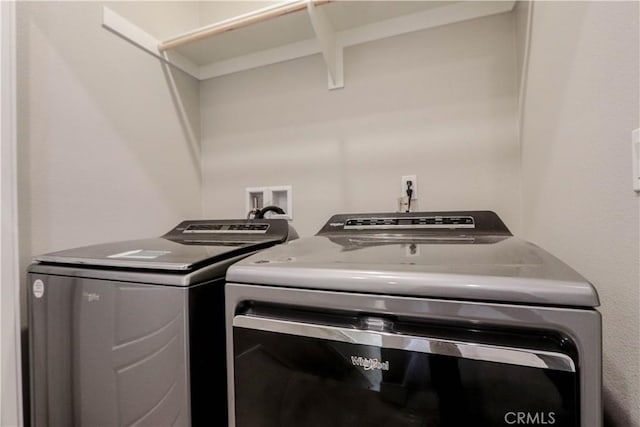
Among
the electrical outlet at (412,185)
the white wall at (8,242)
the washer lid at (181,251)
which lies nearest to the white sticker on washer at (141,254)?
the washer lid at (181,251)

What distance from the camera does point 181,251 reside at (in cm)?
84

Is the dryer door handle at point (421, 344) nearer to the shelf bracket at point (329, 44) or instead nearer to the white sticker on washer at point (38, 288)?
the white sticker on washer at point (38, 288)

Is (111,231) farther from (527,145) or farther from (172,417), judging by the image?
(527,145)

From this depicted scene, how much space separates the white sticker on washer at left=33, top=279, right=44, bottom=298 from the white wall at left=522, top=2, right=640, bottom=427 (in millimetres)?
1297

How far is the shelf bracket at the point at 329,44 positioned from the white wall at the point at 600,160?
0.77 metres

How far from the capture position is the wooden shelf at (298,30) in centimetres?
124

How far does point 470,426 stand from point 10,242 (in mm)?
1203

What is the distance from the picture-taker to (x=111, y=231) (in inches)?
46.9

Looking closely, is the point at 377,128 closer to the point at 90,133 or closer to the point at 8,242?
the point at 90,133

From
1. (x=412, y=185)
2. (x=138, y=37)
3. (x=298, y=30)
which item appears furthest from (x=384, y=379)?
(x=138, y=37)

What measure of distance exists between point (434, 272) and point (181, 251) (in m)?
0.66

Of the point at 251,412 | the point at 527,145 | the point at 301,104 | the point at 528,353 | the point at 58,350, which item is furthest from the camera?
the point at 301,104

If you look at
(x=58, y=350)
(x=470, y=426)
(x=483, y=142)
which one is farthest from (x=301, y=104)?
(x=470, y=426)

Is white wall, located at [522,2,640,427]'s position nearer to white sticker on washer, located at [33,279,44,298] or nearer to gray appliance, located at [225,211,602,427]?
gray appliance, located at [225,211,602,427]
